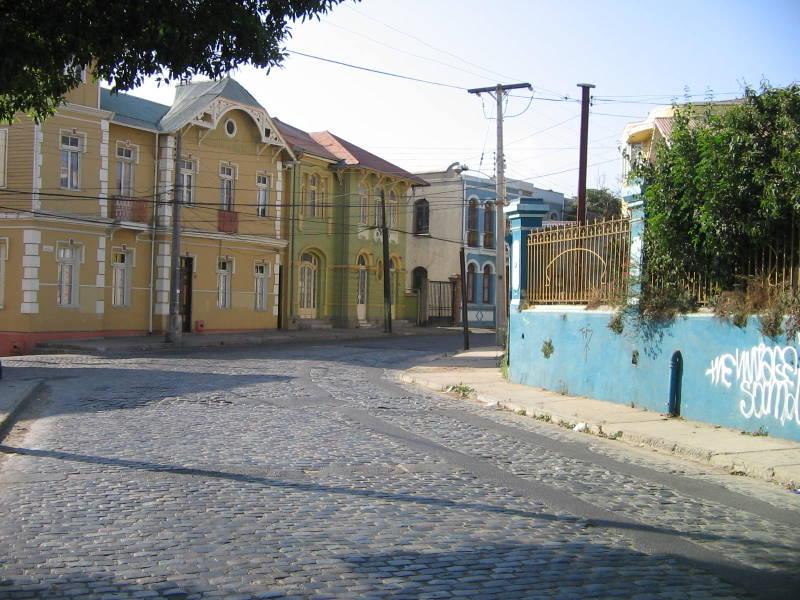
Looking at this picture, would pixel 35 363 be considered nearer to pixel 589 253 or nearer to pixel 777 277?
pixel 589 253

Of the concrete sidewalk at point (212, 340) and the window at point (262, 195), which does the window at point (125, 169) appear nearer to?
the concrete sidewalk at point (212, 340)

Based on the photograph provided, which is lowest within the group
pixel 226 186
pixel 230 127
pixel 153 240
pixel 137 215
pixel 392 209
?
pixel 153 240

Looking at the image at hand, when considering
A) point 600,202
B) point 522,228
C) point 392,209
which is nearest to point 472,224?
point 392,209

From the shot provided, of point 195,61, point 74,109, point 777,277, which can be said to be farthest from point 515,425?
point 74,109

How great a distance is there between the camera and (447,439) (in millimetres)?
11508

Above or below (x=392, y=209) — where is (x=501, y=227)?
below

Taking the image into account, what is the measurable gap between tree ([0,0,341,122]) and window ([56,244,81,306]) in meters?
22.6

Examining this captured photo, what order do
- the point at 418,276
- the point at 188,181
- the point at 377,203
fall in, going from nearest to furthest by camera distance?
1. the point at 188,181
2. the point at 377,203
3. the point at 418,276

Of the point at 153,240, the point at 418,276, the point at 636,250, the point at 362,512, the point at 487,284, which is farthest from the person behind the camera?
the point at 487,284

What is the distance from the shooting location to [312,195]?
4203 centimetres

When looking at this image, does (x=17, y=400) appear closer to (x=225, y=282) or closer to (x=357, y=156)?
(x=225, y=282)

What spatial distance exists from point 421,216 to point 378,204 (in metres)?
6.14

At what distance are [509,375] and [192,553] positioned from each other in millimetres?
14306

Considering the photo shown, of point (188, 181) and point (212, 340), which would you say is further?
point (188, 181)
